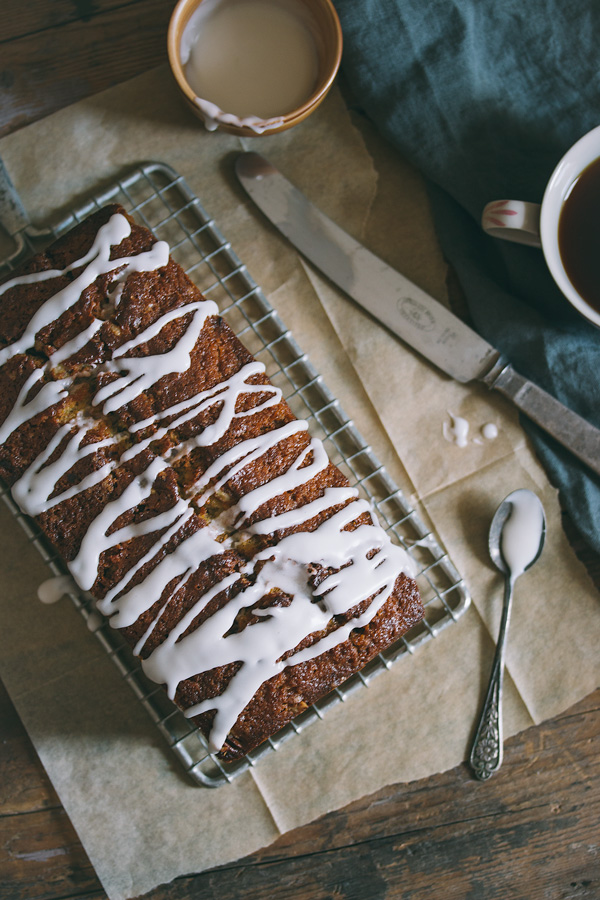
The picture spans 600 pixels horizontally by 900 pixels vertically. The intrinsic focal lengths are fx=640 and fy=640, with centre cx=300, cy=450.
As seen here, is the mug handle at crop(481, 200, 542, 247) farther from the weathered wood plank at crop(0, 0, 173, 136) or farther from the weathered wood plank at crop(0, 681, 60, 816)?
the weathered wood plank at crop(0, 681, 60, 816)

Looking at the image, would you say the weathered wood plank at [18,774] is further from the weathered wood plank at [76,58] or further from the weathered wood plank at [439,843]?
the weathered wood plank at [76,58]

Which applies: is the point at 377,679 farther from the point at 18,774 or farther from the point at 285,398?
the point at 18,774

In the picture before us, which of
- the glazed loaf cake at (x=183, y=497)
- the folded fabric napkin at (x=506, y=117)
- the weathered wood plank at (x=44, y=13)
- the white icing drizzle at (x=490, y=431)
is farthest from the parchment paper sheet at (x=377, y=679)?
the glazed loaf cake at (x=183, y=497)

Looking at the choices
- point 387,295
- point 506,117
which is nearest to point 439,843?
point 387,295

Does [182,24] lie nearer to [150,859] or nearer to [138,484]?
[138,484]

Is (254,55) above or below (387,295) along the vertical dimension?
above
